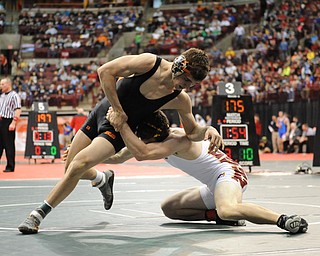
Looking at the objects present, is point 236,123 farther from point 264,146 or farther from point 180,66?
point 264,146

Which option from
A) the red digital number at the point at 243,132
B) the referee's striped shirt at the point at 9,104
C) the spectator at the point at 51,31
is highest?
the referee's striped shirt at the point at 9,104

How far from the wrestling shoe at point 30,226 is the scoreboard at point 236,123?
725 cm

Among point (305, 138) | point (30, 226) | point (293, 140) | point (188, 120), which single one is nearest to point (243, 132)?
point (188, 120)

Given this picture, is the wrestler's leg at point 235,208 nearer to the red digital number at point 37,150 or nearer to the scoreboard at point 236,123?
the scoreboard at point 236,123

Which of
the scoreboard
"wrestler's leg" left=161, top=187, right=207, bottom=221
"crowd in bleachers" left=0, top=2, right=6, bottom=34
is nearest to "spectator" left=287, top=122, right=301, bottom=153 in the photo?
the scoreboard

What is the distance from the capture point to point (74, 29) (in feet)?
111

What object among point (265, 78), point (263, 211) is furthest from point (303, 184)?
point (265, 78)

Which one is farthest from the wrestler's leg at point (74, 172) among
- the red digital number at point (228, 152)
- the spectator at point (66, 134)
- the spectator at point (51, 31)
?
the spectator at point (51, 31)

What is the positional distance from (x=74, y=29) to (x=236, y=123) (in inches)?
904

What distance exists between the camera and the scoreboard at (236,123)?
472 inches

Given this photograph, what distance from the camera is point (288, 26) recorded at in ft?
86.7

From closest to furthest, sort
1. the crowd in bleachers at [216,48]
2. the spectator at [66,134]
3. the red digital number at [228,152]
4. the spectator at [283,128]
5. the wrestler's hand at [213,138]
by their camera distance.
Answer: the wrestler's hand at [213,138] < the red digital number at [228,152] < the spectator at [283,128] < the crowd in bleachers at [216,48] < the spectator at [66,134]

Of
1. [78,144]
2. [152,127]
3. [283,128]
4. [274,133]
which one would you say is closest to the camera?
[152,127]

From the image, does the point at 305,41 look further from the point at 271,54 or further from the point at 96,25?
the point at 96,25
